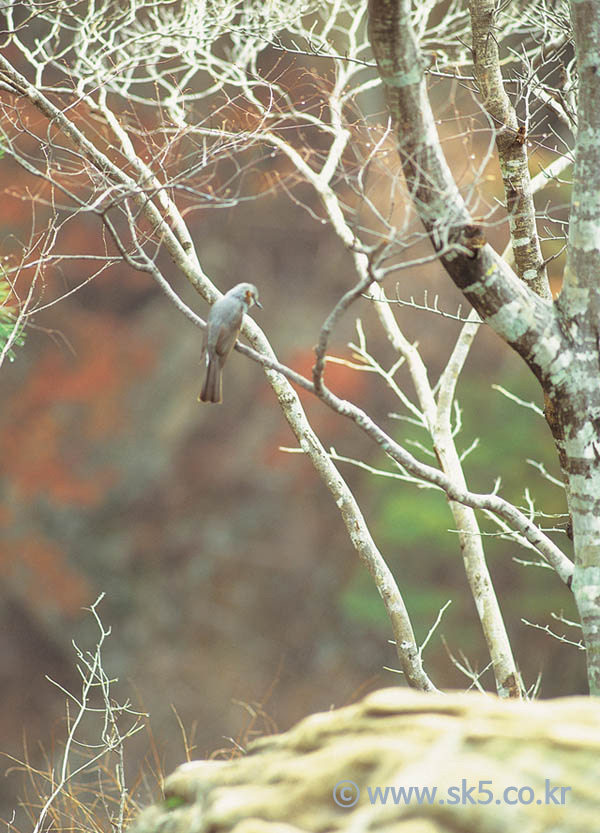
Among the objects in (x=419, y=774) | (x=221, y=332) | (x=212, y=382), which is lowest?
(x=419, y=774)

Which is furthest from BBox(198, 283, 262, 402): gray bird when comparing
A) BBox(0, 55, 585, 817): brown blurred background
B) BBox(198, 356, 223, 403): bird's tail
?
BBox(0, 55, 585, 817): brown blurred background

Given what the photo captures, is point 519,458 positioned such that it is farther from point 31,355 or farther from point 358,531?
point 31,355

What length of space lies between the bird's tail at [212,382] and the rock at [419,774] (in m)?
1.09

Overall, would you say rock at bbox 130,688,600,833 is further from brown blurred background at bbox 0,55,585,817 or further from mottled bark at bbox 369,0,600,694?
brown blurred background at bbox 0,55,585,817

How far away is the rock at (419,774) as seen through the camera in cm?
134

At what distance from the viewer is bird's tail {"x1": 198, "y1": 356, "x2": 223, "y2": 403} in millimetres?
2385

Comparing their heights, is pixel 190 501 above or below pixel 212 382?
below

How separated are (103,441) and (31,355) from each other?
3.88ft

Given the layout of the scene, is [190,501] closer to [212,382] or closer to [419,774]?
[212,382]

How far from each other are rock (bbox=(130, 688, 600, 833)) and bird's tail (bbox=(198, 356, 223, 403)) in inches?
42.9

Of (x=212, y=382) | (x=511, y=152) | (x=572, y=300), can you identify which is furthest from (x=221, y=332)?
(x=511, y=152)

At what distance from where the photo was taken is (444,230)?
1877mm

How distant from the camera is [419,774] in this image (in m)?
1.41

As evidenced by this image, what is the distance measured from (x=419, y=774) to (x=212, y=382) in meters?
1.36
